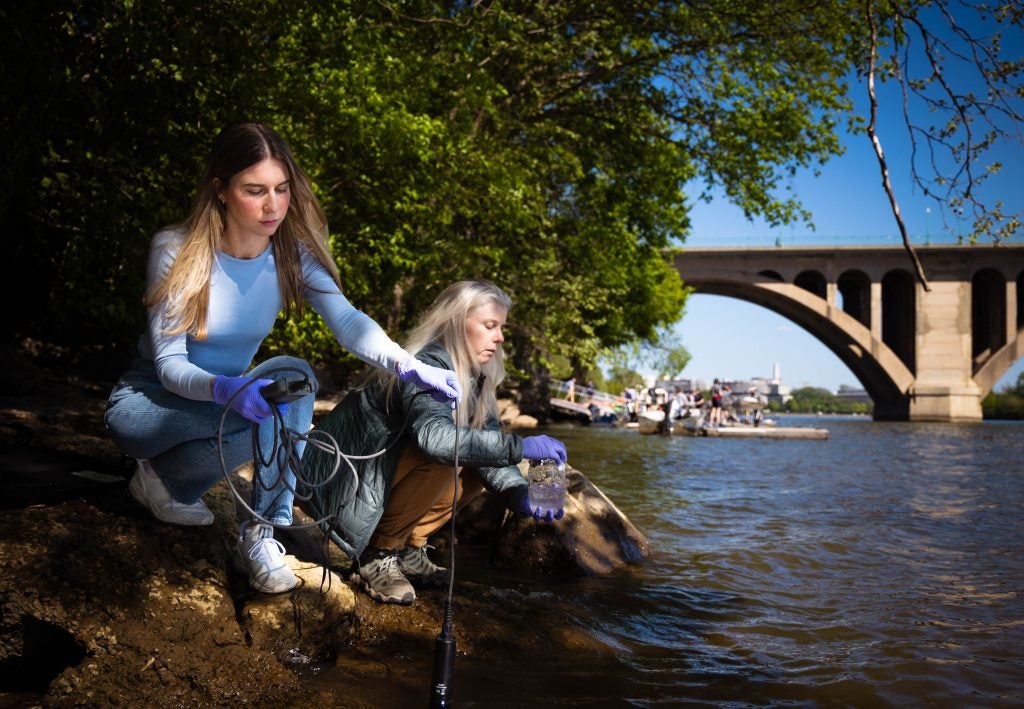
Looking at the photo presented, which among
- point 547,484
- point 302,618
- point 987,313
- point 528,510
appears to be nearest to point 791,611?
point 547,484

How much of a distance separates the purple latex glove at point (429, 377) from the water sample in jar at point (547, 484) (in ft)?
3.84

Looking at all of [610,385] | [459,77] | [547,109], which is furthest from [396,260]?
[610,385]

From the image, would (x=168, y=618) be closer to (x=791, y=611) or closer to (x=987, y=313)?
(x=791, y=611)

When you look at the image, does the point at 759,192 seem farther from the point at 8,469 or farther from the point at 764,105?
the point at 8,469

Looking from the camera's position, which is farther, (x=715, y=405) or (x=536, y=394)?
(x=715, y=405)

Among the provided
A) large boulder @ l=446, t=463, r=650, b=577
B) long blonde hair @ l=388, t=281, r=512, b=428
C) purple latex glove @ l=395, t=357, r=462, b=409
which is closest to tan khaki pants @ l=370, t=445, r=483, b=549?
long blonde hair @ l=388, t=281, r=512, b=428

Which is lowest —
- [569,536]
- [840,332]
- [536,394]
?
[569,536]

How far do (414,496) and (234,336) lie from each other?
1.09 meters

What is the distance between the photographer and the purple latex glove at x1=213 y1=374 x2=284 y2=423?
8.24 ft

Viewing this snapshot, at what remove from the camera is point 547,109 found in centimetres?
1869

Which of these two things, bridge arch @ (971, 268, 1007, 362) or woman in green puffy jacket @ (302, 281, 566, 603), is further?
bridge arch @ (971, 268, 1007, 362)

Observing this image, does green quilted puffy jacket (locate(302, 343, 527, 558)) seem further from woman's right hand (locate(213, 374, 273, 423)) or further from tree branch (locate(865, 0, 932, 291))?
tree branch (locate(865, 0, 932, 291))

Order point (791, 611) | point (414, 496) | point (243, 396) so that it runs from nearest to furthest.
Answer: point (243, 396)
point (414, 496)
point (791, 611)

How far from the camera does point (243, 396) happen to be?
8.26ft
